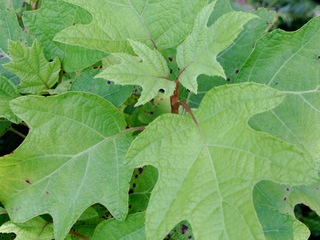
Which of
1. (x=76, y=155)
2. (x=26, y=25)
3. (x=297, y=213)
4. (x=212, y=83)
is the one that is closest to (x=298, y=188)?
(x=212, y=83)

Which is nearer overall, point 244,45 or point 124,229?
point 124,229

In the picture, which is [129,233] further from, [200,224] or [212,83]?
[212,83]

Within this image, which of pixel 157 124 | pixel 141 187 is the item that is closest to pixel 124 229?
pixel 141 187

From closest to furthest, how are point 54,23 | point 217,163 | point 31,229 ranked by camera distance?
point 217,163 → point 31,229 → point 54,23

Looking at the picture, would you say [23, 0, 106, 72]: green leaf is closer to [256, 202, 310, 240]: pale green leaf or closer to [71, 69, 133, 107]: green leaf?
[71, 69, 133, 107]: green leaf

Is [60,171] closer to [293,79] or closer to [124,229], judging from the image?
[124,229]
